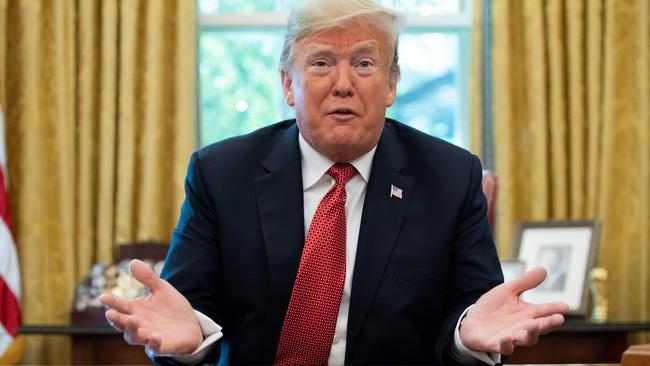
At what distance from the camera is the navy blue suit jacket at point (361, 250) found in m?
2.32

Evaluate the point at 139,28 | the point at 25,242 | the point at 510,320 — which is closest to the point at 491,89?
the point at 139,28

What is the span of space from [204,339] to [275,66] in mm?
3267

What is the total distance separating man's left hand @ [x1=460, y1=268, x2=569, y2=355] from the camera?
1796mm

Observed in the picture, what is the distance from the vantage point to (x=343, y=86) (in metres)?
2.38

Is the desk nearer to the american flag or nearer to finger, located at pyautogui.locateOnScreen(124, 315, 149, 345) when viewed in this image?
the american flag

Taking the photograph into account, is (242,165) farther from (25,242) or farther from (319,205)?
(25,242)

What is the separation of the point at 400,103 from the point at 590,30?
42.2 inches

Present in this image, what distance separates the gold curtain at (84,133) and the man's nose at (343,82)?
2.46 m

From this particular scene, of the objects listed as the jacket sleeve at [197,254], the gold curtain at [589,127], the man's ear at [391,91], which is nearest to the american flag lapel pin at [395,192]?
the man's ear at [391,91]

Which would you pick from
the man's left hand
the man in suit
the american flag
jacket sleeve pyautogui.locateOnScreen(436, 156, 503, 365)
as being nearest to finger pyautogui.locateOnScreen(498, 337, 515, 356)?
the man's left hand

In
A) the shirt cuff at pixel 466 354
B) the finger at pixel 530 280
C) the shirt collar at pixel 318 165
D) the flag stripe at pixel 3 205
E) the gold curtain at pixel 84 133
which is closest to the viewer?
the finger at pixel 530 280

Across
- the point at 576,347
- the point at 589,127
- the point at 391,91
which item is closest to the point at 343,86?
the point at 391,91

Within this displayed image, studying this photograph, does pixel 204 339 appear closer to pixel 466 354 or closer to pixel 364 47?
pixel 466 354

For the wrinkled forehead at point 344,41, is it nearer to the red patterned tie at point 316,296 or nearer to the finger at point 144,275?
the red patterned tie at point 316,296
